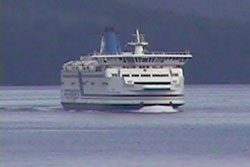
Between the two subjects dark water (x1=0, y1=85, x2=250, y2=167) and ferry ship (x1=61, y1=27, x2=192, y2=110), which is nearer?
dark water (x1=0, y1=85, x2=250, y2=167)

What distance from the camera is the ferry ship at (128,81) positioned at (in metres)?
83.6

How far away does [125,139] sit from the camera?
219 ft

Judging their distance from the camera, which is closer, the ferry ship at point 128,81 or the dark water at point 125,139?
the dark water at point 125,139

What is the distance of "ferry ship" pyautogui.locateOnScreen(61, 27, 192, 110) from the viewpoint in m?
83.6

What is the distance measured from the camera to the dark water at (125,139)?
55469mm

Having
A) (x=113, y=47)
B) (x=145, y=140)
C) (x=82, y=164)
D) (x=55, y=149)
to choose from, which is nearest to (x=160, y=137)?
(x=145, y=140)

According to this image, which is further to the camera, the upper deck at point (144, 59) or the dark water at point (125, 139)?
the upper deck at point (144, 59)

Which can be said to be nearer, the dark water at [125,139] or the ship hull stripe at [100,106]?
the dark water at [125,139]

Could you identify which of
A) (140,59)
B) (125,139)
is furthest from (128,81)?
(125,139)

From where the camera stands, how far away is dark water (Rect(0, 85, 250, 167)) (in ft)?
182

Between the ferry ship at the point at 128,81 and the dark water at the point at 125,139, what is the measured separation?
86 centimetres

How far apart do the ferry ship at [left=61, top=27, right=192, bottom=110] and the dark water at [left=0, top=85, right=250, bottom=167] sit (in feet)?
2.84

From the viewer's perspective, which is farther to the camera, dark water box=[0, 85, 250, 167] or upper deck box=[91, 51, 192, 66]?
upper deck box=[91, 51, 192, 66]

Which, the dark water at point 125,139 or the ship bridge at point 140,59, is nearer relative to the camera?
the dark water at point 125,139
